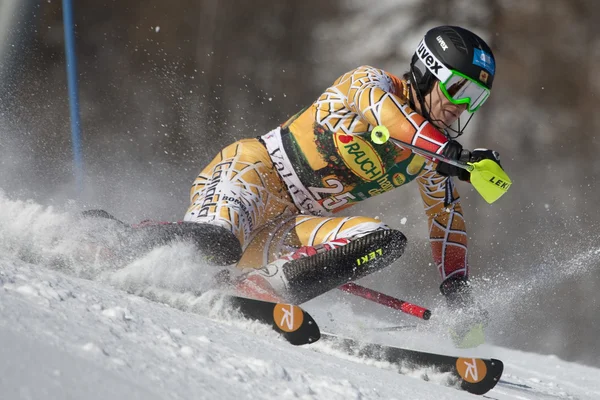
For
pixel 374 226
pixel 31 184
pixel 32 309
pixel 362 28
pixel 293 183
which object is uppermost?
pixel 362 28

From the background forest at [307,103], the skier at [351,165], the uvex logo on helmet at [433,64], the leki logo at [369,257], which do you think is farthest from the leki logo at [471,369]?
the background forest at [307,103]

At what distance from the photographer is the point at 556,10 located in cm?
660

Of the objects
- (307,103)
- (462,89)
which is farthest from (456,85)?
(307,103)

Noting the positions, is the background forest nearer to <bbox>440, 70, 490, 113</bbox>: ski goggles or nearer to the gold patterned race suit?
the gold patterned race suit

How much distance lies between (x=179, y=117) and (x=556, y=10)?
4089 mm

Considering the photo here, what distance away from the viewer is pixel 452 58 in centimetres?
302

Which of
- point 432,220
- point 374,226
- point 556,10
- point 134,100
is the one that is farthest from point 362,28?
point 374,226

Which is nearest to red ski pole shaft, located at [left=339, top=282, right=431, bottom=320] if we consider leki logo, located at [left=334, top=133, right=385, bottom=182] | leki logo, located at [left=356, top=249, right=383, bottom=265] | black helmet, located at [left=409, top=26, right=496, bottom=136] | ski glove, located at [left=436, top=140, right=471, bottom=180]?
leki logo, located at [left=356, top=249, right=383, bottom=265]

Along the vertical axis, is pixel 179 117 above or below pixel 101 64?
below

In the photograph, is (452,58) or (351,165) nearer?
(452,58)

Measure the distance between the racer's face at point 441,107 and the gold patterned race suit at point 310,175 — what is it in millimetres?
179

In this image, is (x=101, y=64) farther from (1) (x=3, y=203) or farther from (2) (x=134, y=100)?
(1) (x=3, y=203)

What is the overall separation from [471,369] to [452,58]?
1.31 meters

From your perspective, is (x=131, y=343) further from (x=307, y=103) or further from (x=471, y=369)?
(x=307, y=103)
